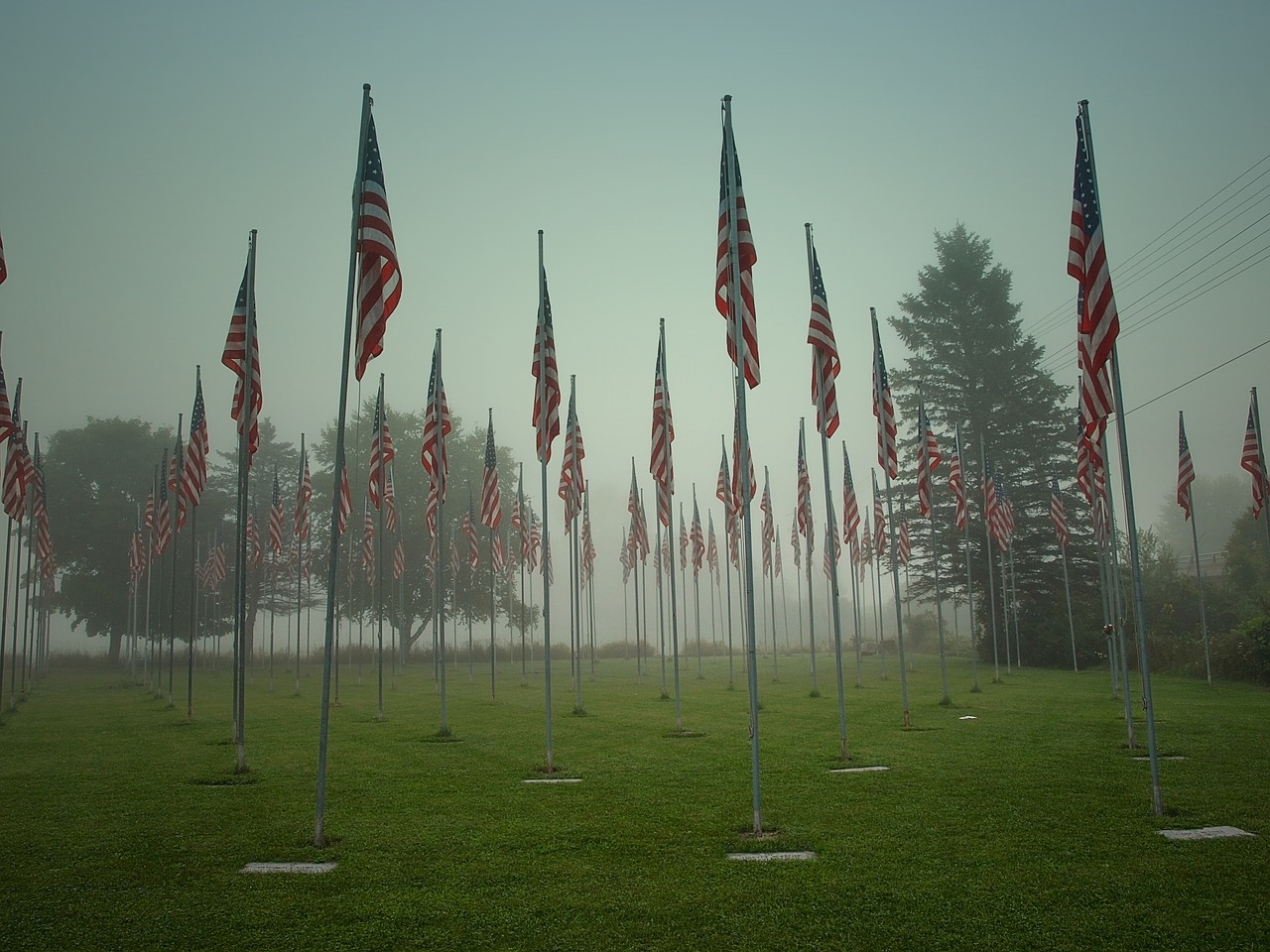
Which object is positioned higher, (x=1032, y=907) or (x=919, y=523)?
(x=919, y=523)

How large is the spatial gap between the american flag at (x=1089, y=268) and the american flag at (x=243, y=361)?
12.1 metres

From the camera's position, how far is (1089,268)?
31.7 feet

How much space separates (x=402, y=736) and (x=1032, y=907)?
13735mm

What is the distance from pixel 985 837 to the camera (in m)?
8.20

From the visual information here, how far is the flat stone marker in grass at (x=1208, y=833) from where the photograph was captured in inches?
316

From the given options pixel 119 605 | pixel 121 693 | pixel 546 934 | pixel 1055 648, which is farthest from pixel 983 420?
pixel 119 605

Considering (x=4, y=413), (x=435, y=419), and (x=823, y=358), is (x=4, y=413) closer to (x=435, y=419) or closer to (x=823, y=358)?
(x=435, y=419)

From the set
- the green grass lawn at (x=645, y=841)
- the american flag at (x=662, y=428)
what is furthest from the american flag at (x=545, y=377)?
the green grass lawn at (x=645, y=841)

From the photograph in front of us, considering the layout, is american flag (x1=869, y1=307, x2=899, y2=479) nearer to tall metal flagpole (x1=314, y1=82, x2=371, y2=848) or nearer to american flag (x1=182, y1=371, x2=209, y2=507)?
tall metal flagpole (x1=314, y1=82, x2=371, y2=848)

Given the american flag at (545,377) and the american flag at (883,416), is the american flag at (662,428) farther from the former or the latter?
the american flag at (883,416)

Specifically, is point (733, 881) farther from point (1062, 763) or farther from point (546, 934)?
point (1062, 763)

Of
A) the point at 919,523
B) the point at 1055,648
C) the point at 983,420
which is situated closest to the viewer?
the point at 1055,648

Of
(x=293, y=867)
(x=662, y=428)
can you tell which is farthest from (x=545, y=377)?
(x=293, y=867)

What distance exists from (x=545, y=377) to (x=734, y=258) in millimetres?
5714
